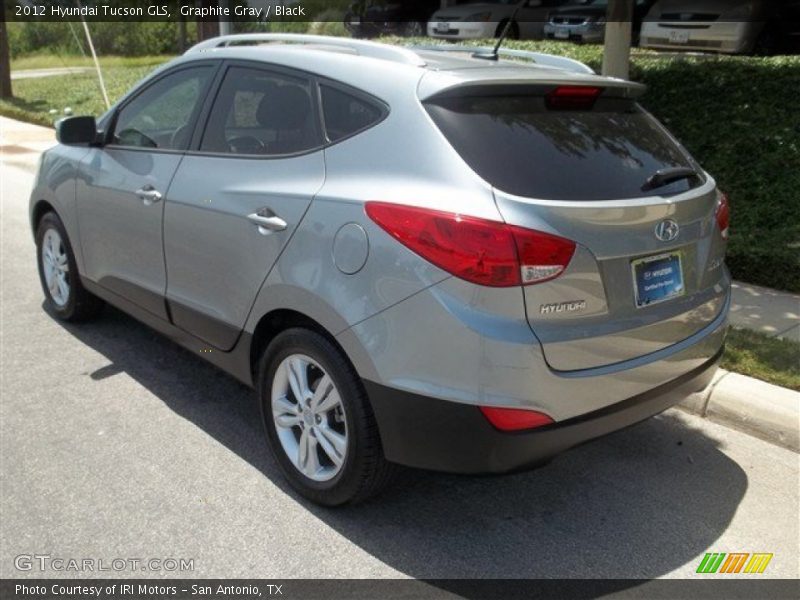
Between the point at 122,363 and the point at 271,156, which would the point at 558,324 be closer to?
the point at 271,156

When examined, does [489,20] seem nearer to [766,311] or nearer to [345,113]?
[766,311]

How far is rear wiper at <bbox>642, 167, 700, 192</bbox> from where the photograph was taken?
299cm

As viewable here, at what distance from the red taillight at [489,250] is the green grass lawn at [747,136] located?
3875 mm

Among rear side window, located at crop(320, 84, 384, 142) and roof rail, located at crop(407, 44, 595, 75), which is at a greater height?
roof rail, located at crop(407, 44, 595, 75)

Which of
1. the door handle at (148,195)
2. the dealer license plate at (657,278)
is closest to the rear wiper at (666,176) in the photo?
the dealer license plate at (657,278)

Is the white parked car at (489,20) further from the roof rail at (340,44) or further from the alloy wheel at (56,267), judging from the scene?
the roof rail at (340,44)

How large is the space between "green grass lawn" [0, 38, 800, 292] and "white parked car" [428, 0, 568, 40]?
333 inches

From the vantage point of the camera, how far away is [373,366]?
2789mm

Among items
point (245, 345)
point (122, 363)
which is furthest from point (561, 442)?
point (122, 363)

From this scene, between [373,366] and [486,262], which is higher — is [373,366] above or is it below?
below

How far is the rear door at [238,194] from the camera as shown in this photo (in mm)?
3201

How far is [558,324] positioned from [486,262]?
0.33 meters

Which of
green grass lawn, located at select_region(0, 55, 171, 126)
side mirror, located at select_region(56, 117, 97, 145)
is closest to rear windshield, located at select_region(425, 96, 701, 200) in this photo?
side mirror, located at select_region(56, 117, 97, 145)
